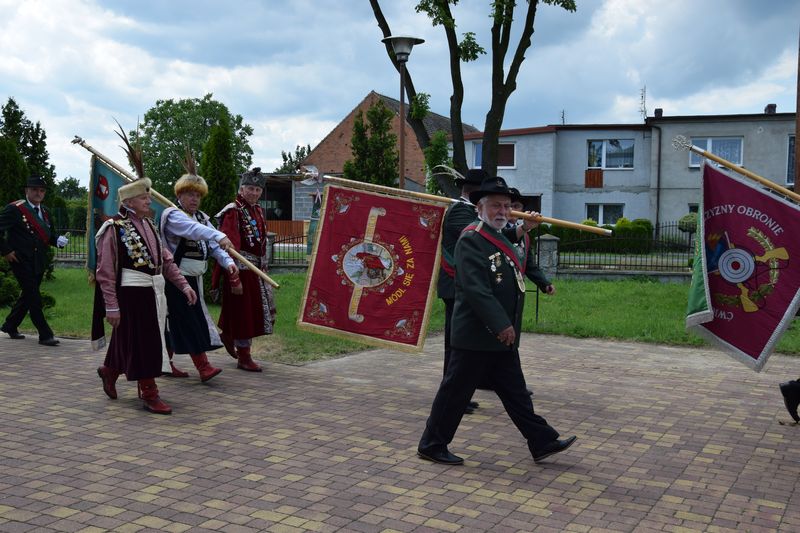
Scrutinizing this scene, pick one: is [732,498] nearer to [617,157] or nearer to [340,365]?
[340,365]

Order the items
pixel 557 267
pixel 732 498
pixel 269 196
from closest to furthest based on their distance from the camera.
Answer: pixel 732 498 < pixel 557 267 < pixel 269 196

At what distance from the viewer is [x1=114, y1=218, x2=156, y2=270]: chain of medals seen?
22.4 ft

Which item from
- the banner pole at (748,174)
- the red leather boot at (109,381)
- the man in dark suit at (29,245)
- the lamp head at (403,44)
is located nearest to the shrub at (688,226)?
the lamp head at (403,44)

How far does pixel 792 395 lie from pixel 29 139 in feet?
76.1

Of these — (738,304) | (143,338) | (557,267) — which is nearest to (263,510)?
(143,338)

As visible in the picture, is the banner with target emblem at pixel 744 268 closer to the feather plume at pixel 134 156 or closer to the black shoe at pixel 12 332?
the feather plume at pixel 134 156

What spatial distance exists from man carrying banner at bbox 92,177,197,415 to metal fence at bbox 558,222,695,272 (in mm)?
14761

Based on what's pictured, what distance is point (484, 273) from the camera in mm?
5457

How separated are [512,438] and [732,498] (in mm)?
1750

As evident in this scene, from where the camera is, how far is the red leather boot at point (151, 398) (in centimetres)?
687

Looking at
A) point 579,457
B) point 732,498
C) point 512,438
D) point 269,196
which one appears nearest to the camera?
point 732,498

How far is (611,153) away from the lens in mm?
37594

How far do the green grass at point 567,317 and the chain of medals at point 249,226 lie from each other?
1624 mm

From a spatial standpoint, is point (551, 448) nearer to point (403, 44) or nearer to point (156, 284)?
point (156, 284)
